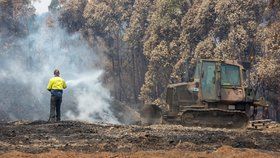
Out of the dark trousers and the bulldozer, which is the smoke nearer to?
the dark trousers

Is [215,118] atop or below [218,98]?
below

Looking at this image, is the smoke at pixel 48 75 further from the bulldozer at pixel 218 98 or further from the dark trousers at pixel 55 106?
the bulldozer at pixel 218 98

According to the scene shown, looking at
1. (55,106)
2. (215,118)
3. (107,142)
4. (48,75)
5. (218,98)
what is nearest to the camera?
(107,142)

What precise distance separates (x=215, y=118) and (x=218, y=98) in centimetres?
93

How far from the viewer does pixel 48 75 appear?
A: 147ft

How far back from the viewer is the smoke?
35.6 metres

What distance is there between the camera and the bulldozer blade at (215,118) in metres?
18.4

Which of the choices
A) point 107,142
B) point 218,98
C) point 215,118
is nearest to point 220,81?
point 218,98

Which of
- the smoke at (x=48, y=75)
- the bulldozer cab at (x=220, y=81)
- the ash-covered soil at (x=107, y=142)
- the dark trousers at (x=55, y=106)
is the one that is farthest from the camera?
the smoke at (x=48, y=75)

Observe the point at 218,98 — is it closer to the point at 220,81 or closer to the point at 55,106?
the point at 220,81

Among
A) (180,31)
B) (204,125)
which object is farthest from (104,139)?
(180,31)

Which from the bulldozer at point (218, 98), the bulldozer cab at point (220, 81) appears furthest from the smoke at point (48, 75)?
the bulldozer cab at point (220, 81)

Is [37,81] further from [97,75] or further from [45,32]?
[45,32]

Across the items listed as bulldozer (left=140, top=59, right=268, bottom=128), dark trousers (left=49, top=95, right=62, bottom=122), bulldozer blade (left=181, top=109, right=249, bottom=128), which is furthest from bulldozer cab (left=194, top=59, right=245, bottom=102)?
dark trousers (left=49, top=95, right=62, bottom=122)
